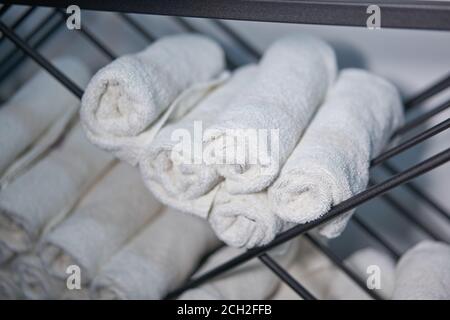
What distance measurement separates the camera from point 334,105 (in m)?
0.56

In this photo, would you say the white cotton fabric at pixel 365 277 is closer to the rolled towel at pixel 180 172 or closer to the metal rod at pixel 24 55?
the rolled towel at pixel 180 172

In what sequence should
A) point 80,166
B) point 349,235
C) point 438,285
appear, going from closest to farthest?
point 438,285 → point 80,166 → point 349,235

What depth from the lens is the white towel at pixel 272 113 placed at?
44 cm

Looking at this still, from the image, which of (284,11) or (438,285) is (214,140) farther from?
(438,285)

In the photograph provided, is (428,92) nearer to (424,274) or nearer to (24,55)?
(424,274)

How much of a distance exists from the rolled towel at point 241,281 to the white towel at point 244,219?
10cm

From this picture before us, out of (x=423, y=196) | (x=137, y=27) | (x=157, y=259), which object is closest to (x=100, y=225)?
(x=157, y=259)

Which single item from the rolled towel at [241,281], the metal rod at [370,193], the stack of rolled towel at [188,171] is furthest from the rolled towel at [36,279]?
the metal rod at [370,193]

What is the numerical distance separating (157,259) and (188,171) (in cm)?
17

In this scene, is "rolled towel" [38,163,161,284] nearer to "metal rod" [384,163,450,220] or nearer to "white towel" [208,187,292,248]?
"white towel" [208,187,292,248]

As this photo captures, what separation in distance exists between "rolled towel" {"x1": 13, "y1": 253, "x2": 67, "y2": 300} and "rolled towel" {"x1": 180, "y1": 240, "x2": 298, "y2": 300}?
0.14 m

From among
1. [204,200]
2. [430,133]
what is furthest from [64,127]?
[430,133]

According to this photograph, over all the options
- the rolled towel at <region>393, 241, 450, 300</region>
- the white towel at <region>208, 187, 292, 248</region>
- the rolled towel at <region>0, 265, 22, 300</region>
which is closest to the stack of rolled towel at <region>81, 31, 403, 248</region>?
the white towel at <region>208, 187, 292, 248</region>

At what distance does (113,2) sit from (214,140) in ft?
0.45
